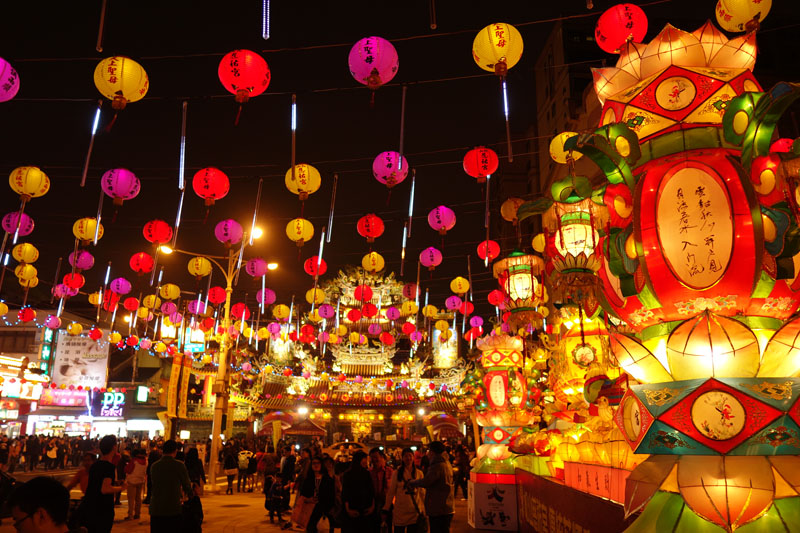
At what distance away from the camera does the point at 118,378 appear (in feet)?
130

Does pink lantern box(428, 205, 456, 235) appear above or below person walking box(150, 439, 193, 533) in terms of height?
above

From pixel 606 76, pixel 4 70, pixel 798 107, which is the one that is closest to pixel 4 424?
pixel 4 70

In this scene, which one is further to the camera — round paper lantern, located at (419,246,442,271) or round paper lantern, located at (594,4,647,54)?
round paper lantern, located at (419,246,442,271)

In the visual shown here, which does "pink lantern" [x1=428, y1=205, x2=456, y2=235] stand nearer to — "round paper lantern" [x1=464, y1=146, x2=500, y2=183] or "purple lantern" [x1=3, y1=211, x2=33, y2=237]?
"round paper lantern" [x1=464, y1=146, x2=500, y2=183]

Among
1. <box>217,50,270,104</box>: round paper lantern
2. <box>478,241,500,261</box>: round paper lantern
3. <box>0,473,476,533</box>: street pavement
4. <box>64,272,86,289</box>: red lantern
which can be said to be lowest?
<box>0,473,476,533</box>: street pavement

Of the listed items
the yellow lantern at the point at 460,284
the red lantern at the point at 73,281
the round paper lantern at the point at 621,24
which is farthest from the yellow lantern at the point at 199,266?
the round paper lantern at the point at 621,24

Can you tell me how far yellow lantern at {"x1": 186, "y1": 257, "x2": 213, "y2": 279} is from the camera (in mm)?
16562

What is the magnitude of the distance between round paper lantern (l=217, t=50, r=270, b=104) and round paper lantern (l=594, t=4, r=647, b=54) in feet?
15.2

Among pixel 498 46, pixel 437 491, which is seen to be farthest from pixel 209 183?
pixel 437 491

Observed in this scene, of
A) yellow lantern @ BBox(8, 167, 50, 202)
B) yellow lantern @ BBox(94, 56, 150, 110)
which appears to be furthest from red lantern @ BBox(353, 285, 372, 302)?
yellow lantern @ BBox(94, 56, 150, 110)

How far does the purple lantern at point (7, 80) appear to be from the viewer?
25.3 feet

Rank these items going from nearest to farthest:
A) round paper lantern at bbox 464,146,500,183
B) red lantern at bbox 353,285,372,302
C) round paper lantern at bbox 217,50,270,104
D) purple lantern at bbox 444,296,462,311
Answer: round paper lantern at bbox 217,50,270,104
round paper lantern at bbox 464,146,500,183
red lantern at bbox 353,285,372,302
purple lantern at bbox 444,296,462,311

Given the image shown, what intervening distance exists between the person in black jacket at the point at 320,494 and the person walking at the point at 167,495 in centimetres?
159

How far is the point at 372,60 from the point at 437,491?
5.47m
